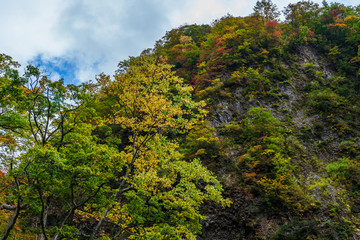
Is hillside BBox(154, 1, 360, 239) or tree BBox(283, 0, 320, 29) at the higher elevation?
tree BBox(283, 0, 320, 29)

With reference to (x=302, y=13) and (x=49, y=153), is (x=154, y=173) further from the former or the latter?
(x=302, y=13)

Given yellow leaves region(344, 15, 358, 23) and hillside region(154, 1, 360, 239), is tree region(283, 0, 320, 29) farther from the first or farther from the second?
yellow leaves region(344, 15, 358, 23)

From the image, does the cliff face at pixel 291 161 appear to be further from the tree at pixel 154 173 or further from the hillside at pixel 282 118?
the tree at pixel 154 173

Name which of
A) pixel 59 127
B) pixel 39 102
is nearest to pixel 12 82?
pixel 39 102

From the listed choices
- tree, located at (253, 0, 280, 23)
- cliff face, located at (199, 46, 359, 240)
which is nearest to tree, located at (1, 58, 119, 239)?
cliff face, located at (199, 46, 359, 240)

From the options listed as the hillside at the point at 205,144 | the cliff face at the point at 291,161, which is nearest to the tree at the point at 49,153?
the hillside at the point at 205,144

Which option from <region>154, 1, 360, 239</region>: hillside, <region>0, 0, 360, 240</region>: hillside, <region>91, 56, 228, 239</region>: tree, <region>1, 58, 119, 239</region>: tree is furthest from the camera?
<region>154, 1, 360, 239</region>: hillside

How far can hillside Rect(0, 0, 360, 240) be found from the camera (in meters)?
7.32

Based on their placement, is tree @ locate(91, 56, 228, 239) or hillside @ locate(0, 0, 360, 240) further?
tree @ locate(91, 56, 228, 239)

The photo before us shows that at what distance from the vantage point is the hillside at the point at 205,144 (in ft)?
24.0

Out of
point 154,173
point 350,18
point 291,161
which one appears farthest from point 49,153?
point 350,18

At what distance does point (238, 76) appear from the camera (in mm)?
22281

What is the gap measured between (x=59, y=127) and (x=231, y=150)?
472 inches

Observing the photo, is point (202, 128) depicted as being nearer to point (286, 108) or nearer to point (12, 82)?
point (286, 108)
